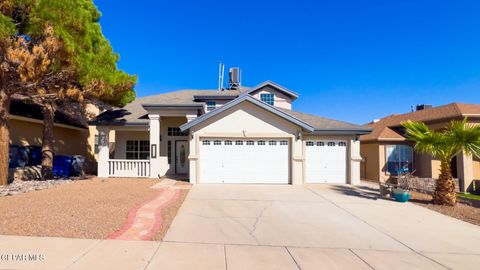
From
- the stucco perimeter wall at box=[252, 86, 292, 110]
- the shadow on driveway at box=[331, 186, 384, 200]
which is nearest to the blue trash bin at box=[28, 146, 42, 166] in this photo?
the stucco perimeter wall at box=[252, 86, 292, 110]

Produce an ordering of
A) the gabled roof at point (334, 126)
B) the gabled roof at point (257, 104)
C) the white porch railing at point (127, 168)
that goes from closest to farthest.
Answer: the gabled roof at point (257, 104) < the gabled roof at point (334, 126) < the white porch railing at point (127, 168)

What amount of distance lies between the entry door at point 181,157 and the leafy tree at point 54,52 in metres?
5.63

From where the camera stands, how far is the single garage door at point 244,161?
46.2 ft

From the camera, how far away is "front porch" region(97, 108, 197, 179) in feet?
51.2

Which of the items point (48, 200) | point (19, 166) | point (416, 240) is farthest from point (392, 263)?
point (19, 166)

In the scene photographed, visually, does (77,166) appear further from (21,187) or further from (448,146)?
(448,146)

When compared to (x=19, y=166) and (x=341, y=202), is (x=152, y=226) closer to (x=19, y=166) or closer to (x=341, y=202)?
(x=341, y=202)

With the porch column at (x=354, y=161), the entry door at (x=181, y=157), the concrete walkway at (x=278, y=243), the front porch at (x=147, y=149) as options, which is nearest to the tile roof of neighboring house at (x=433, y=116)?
the porch column at (x=354, y=161)

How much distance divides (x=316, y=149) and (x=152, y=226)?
424 inches

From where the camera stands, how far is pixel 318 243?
18.7 feet

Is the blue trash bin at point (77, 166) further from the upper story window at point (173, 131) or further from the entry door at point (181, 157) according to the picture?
the entry door at point (181, 157)

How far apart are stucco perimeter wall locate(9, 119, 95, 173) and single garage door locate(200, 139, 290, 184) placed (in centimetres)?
1052

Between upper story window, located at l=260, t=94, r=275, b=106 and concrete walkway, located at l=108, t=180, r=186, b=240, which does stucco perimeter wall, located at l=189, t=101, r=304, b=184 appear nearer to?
concrete walkway, located at l=108, t=180, r=186, b=240

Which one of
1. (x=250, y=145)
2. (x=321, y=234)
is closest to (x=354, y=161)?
(x=250, y=145)
